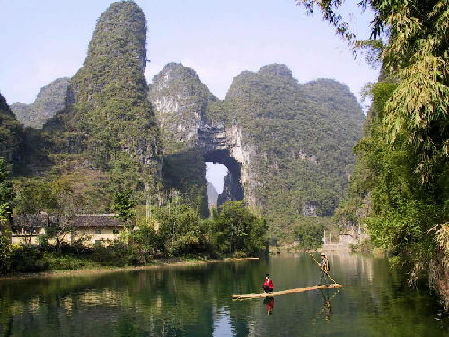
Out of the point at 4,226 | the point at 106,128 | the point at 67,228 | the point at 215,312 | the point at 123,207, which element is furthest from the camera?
the point at 106,128

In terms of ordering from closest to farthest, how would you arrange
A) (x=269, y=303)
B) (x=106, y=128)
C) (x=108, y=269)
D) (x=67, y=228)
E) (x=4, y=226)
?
(x=269, y=303) < (x=4, y=226) < (x=67, y=228) < (x=108, y=269) < (x=106, y=128)

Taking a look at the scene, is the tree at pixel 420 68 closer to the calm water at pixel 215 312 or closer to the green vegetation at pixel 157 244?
the calm water at pixel 215 312

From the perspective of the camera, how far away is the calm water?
21156 millimetres

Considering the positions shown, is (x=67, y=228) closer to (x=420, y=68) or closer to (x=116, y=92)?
(x=420, y=68)

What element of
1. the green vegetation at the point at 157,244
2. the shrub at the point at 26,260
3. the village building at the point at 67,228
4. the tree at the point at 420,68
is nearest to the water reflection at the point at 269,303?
the tree at the point at 420,68

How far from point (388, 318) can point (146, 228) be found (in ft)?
164

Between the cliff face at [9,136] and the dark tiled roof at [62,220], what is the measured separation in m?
49.9

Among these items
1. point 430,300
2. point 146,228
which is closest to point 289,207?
point 146,228

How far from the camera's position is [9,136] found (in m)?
114

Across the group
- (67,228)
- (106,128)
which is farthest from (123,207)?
(106,128)

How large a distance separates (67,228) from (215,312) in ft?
122

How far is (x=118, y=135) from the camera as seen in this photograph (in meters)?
142

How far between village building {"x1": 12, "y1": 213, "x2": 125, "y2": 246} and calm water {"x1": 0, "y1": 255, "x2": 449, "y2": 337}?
64.0 ft

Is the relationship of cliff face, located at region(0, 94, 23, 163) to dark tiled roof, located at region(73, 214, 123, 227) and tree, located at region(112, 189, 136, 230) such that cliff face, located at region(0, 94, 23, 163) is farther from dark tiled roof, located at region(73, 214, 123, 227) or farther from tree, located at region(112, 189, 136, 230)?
tree, located at region(112, 189, 136, 230)
